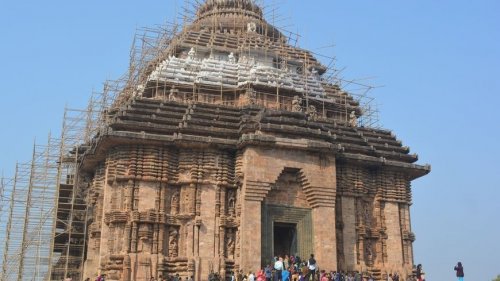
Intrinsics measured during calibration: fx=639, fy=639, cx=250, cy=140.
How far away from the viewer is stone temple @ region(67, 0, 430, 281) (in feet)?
85.0

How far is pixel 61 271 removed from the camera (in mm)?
31094

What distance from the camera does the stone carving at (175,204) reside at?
26.8 metres

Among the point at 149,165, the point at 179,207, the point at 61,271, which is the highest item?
the point at 149,165

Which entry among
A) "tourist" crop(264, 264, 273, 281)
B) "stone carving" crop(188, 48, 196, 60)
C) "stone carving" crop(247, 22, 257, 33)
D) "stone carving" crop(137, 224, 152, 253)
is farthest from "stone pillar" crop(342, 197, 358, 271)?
"stone carving" crop(247, 22, 257, 33)

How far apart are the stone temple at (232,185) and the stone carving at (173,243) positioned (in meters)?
0.04

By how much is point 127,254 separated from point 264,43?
16.2m

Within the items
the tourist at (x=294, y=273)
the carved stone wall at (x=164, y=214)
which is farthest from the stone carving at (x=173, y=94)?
the tourist at (x=294, y=273)

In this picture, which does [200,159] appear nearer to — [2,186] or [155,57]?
[155,57]

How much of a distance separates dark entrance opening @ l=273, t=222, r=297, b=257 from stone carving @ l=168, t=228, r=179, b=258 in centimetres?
420

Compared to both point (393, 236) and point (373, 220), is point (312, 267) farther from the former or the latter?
point (393, 236)

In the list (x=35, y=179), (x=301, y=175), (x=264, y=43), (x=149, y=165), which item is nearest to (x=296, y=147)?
(x=301, y=175)

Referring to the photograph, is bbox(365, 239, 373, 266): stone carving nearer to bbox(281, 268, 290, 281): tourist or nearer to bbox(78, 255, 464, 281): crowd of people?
bbox(78, 255, 464, 281): crowd of people

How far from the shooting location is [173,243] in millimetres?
26219

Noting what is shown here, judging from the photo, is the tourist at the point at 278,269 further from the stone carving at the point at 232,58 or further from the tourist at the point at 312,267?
the stone carving at the point at 232,58
